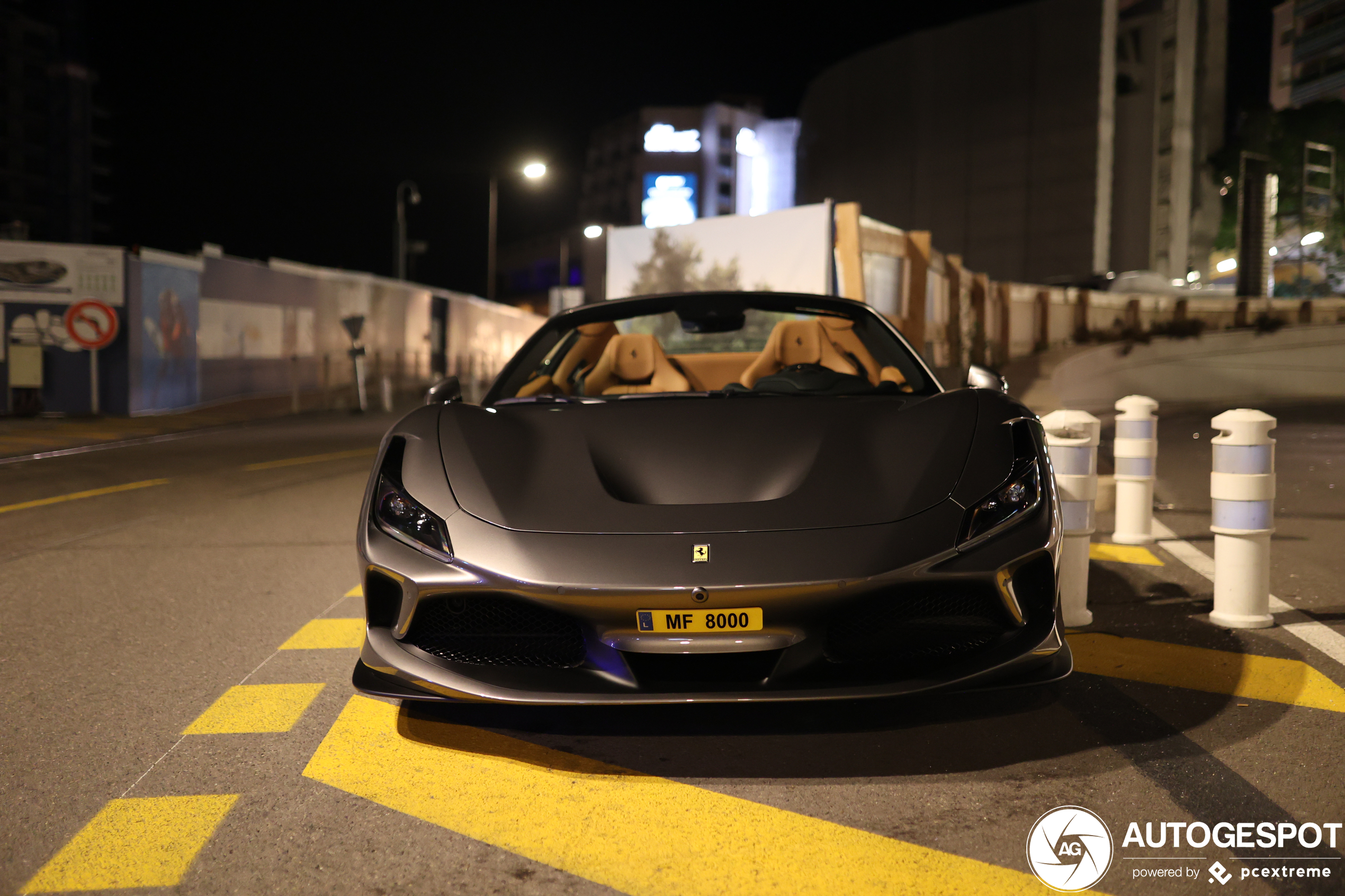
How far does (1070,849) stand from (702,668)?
88 cm

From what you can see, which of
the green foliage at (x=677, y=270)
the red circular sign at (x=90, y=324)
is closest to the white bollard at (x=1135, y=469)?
the green foliage at (x=677, y=270)

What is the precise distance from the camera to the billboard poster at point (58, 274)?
20.2 meters

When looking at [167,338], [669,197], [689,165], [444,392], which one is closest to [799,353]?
[444,392]

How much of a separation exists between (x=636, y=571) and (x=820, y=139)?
83408 mm

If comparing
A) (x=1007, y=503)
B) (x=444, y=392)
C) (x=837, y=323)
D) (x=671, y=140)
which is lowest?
(x=1007, y=503)

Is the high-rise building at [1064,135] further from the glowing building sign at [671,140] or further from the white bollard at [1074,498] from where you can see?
the white bollard at [1074,498]

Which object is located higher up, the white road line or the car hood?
the car hood

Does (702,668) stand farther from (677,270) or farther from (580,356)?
(677,270)

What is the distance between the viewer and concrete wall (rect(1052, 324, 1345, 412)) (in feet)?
114

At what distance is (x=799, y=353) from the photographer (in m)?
4.51

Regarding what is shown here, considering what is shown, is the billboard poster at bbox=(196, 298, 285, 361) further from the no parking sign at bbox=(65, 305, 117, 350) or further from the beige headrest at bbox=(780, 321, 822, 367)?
the beige headrest at bbox=(780, 321, 822, 367)

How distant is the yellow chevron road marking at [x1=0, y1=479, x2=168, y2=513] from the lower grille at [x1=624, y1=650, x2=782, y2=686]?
6.98m

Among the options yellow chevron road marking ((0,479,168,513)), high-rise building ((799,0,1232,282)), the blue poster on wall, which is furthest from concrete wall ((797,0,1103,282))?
yellow chevron road marking ((0,479,168,513))

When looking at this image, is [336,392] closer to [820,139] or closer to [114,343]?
[114,343]
